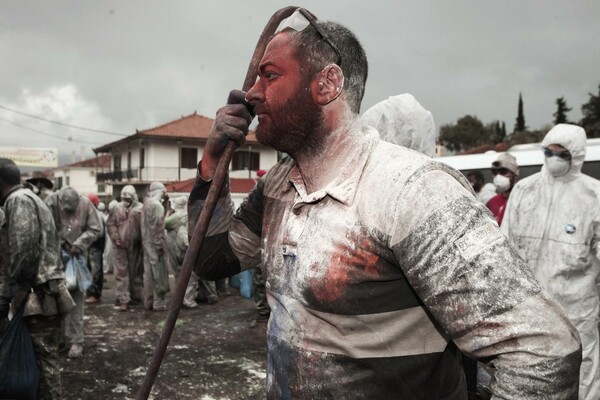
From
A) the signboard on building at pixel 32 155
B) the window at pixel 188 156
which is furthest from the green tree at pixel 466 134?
the signboard on building at pixel 32 155

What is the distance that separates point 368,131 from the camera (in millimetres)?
1506

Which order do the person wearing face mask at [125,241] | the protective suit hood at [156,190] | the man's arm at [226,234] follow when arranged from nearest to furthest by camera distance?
the man's arm at [226,234] → the person wearing face mask at [125,241] → the protective suit hood at [156,190]

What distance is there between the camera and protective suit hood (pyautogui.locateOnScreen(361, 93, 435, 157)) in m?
2.46

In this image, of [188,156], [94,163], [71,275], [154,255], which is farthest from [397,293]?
[94,163]

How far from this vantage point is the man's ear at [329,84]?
1.42 m

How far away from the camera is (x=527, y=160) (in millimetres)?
7750

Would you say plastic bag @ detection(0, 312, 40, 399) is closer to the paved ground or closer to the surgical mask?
the paved ground

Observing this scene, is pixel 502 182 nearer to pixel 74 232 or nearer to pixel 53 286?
pixel 53 286

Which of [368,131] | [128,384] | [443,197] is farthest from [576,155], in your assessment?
[128,384]

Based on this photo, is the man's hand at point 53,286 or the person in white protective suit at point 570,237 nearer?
the person in white protective suit at point 570,237

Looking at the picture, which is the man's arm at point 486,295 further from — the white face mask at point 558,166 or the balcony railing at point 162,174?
the balcony railing at point 162,174

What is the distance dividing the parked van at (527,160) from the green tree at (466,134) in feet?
104

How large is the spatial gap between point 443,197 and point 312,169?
458mm

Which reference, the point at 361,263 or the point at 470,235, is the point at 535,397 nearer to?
the point at 470,235
